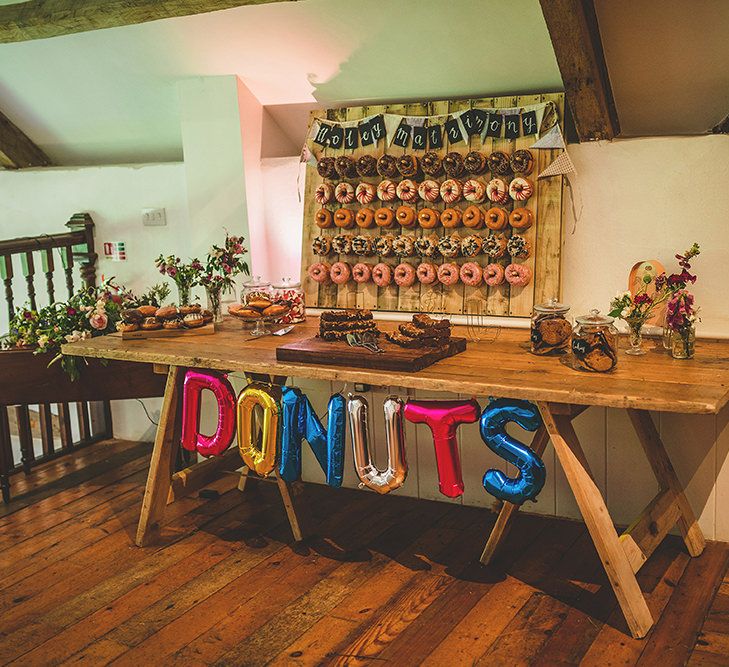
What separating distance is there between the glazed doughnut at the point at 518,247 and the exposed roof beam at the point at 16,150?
2968mm

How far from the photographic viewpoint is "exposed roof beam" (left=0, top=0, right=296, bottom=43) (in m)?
3.36

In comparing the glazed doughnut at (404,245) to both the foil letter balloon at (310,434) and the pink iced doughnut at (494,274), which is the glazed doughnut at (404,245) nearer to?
the pink iced doughnut at (494,274)

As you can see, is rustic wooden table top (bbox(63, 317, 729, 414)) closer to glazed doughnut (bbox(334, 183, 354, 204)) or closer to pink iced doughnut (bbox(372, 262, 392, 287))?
pink iced doughnut (bbox(372, 262, 392, 287))

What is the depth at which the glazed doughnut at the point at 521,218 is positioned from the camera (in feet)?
11.4

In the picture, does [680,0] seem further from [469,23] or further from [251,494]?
[251,494]

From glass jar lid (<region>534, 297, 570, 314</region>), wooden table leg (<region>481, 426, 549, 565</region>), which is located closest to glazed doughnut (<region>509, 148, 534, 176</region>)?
glass jar lid (<region>534, 297, 570, 314</region>)

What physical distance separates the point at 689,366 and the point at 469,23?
157 centimetres

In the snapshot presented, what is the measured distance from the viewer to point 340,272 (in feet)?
12.7

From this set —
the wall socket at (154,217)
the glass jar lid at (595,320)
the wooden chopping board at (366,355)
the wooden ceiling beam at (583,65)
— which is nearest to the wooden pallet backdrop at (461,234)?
the wooden ceiling beam at (583,65)

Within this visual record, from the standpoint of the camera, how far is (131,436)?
4918 millimetres

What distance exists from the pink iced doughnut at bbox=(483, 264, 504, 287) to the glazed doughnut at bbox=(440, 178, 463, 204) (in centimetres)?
33

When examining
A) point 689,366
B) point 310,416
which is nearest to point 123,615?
point 310,416

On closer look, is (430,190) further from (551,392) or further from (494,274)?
(551,392)

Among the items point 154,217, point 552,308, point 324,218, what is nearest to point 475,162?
point 324,218
